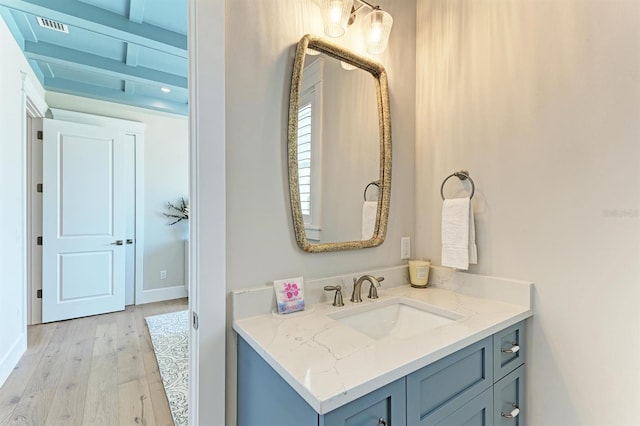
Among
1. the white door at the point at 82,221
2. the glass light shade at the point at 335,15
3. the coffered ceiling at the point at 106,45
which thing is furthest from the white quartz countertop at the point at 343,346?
the white door at the point at 82,221

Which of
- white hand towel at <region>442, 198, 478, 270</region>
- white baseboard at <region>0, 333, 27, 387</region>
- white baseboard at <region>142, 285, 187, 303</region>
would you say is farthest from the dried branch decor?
white hand towel at <region>442, 198, 478, 270</region>

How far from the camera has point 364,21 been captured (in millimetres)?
1498

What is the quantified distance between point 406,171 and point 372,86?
50cm

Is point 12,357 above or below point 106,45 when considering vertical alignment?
below

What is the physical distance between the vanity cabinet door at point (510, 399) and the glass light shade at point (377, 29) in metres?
1.54

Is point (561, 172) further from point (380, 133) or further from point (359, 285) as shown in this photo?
point (359, 285)

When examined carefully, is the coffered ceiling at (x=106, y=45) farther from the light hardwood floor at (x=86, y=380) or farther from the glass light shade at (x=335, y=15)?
the light hardwood floor at (x=86, y=380)

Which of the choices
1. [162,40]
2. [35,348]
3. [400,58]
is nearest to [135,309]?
[35,348]

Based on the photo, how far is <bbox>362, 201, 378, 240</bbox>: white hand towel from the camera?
154cm

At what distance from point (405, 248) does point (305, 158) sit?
81cm

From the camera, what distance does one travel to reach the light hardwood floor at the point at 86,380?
1.86m

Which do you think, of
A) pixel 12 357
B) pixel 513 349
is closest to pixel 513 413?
pixel 513 349

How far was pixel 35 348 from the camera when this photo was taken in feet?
8.94

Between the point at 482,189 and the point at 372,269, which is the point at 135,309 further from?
the point at 482,189
